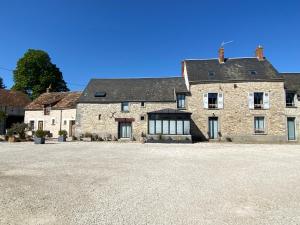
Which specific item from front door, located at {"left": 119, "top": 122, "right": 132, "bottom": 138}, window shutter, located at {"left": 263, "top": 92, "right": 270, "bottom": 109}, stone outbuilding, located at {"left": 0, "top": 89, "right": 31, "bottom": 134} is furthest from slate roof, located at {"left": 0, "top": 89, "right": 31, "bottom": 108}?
window shutter, located at {"left": 263, "top": 92, "right": 270, "bottom": 109}

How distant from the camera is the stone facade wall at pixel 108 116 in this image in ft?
67.6

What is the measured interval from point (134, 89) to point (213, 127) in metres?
8.74

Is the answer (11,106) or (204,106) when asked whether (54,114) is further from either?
(204,106)

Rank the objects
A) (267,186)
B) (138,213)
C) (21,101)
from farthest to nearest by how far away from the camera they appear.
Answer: (21,101) < (267,186) < (138,213)

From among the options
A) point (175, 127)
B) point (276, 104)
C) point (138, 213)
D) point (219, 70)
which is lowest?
point (138, 213)

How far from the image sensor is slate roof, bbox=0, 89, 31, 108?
92.8 ft

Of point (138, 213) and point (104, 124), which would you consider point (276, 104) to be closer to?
point (104, 124)

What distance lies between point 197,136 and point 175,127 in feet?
8.76

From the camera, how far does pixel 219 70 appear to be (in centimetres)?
2112

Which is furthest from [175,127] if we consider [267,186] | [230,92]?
[267,186]

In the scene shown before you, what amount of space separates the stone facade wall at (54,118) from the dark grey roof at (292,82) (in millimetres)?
21354

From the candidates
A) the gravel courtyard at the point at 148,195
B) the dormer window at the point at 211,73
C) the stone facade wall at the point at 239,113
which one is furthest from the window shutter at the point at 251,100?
the gravel courtyard at the point at 148,195

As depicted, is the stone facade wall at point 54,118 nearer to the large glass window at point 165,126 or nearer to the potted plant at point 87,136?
the potted plant at point 87,136

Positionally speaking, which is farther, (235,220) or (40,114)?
(40,114)
